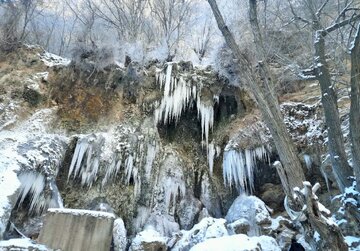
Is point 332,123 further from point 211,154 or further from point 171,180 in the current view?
point 171,180

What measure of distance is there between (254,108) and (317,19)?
182 inches

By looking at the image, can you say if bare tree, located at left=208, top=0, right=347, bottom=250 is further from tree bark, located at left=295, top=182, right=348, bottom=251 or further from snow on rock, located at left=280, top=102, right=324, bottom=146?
snow on rock, located at left=280, top=102, right=324, bottom=146

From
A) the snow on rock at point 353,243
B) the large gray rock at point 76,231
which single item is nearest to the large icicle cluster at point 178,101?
the large gray rock at point 76,231

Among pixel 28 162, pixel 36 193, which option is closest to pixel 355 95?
pixel 36 193

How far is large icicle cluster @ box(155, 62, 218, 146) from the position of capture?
10.4 metres

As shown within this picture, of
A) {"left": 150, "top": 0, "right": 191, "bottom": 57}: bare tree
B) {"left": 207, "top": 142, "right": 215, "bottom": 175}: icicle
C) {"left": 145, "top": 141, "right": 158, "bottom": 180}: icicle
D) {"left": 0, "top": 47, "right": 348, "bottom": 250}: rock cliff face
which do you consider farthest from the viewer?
{"left": 150, "top": 0, "right": 191, "bottom": 57}: bare tree

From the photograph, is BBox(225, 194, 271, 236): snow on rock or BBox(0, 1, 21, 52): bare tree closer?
BBox(225, 194, 271, 236): snow on rock

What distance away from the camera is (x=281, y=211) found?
9.29 m

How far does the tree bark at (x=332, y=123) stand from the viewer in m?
6.09

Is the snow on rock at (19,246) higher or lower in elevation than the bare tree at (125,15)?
lower

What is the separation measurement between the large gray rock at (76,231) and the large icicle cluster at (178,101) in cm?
468

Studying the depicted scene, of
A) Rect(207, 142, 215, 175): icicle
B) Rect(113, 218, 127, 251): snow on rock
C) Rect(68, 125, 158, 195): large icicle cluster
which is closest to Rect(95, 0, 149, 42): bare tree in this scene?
Rect(68, 125, 158, 195): large icicle cluster

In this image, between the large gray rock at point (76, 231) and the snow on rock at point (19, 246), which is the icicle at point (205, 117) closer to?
the large gray rock at point (76, 231)

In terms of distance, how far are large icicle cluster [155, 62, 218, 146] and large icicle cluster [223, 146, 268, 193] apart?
3.63 feet
